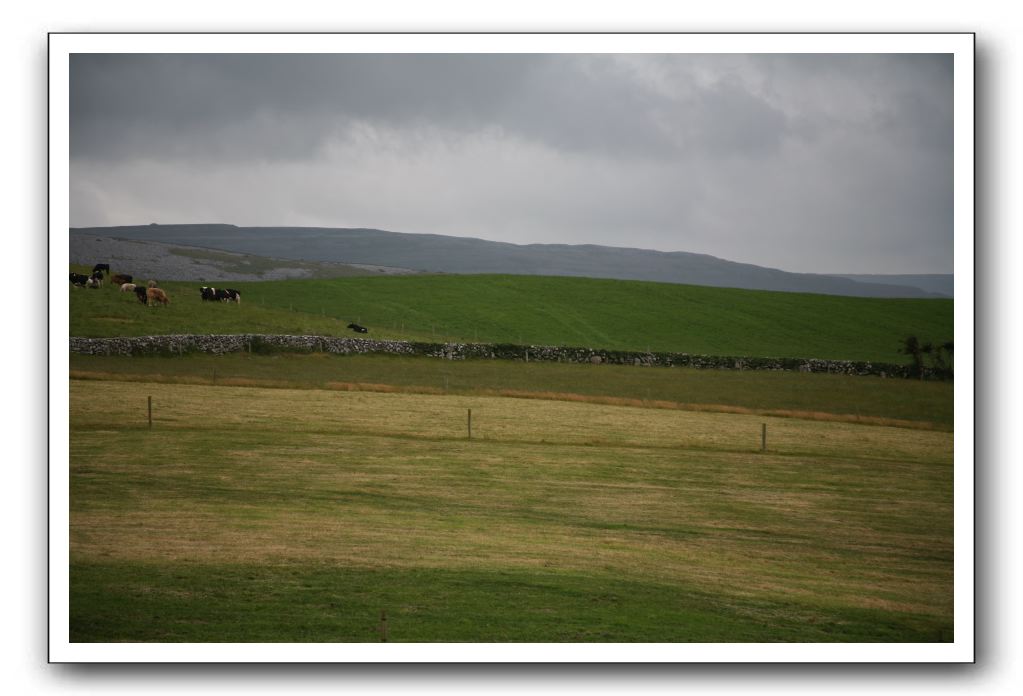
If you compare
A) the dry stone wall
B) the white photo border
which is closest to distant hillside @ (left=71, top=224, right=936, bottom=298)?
the white photo border

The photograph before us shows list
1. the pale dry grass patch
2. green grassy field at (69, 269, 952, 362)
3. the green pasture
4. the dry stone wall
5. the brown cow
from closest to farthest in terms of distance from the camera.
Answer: the pale dry grass patch < the green pasture < green grassy field at (69, 269, 952, 362) < the dry stone wall < the brown cow

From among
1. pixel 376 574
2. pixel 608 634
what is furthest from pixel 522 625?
pixel 376 574

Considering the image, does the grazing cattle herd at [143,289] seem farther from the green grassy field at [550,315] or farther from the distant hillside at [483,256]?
the distant hillside at [483,256]

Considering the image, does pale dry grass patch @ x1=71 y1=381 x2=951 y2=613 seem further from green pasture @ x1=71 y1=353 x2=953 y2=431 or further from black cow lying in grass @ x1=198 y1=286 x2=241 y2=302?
black cow lying in grass @ x1=198 y1=286 x2=241 y2=302

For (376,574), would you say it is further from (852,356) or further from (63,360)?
(852,356)

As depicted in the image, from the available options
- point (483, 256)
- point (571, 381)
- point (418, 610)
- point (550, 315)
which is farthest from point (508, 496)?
point (483, 256)

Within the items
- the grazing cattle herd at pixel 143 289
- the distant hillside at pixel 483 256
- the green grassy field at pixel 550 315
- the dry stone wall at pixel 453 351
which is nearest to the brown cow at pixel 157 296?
the grazing cattle herd at pixel 143 289

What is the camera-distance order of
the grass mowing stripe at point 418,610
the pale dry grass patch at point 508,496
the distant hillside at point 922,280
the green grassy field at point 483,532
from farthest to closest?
the distant hillside at point 922,280, the pale dry grass patch at point 508,496, the green grassy field at point 483,532, the grass mowing stripe at point 418,610

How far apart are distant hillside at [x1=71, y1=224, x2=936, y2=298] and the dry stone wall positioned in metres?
1.09

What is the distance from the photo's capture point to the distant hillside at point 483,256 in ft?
34.4

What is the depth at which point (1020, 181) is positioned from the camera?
7.27 m

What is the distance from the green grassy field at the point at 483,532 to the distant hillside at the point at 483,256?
1.97 m

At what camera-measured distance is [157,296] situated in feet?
43.5

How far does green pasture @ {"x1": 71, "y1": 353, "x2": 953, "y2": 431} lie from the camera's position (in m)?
9.52
